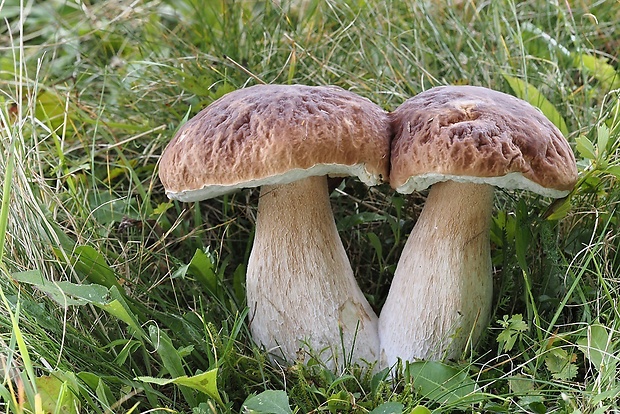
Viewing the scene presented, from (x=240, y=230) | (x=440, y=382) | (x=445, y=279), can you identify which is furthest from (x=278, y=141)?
(x=240, y=230)

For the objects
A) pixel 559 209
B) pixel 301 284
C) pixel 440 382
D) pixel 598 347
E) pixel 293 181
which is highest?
pixel 293 181

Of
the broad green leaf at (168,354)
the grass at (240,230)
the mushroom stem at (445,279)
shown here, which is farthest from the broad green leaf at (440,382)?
the broad green leaf at (168,354)

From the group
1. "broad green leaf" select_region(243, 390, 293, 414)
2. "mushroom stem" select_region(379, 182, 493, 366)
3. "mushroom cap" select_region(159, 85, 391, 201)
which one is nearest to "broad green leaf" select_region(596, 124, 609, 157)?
"mushroom stem" select_region(379, 182, 493, 366)

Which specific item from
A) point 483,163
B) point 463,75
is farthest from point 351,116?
point 463,75

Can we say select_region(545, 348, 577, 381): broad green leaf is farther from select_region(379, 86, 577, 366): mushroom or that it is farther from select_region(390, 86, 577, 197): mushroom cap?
select_region(390, 86, 577, 197): mushroom cap

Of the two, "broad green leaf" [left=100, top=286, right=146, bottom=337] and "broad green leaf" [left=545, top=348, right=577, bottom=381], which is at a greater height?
"broad green leaf" [left=100, top=286, right=146, bottom=337]

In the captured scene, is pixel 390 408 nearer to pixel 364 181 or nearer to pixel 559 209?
pixel 364 181
